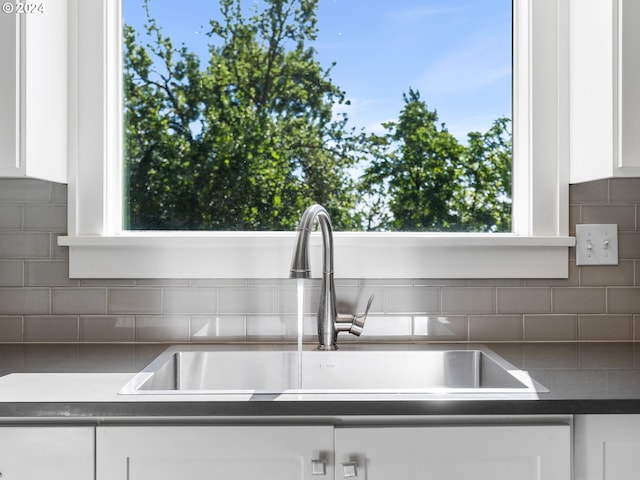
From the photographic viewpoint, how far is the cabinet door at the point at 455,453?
112cm

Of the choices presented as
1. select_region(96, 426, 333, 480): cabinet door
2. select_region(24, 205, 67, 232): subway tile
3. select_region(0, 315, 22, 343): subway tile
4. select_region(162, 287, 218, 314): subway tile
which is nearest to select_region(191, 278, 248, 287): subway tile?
select_region(162, 287, 218, 314): subway tile

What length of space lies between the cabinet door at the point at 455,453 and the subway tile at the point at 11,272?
1098 mm

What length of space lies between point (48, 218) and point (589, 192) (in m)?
1.55

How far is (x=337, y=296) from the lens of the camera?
1712 millimetres

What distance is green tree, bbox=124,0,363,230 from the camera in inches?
70.9

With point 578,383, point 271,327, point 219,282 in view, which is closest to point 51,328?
point 219,282

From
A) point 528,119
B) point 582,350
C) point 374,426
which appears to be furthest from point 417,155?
point 374,426

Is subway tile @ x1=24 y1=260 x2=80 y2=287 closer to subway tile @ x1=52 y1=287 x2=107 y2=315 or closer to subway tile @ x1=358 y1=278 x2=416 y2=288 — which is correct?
subway tile @ x1=52 y1=287 x2=107 y2=315

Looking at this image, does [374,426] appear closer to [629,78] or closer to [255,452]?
[255,452]

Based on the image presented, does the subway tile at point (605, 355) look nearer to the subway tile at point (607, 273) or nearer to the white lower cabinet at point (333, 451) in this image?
the subway tile at point (607, 273)

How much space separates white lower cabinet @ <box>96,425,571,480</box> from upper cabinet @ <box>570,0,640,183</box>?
682mm

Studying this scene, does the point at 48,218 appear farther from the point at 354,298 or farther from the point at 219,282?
the point at 354,298

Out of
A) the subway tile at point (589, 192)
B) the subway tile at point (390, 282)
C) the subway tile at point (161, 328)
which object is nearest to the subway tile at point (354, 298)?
the subway tile at point (390, 282)

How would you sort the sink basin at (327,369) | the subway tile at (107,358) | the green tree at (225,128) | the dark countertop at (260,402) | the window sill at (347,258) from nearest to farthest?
the dark countertop at (260,402) → the subway tile at (107,358) → the sink basin at (327,369) → the window sill at (347,258) → the green tree at (225,128)
